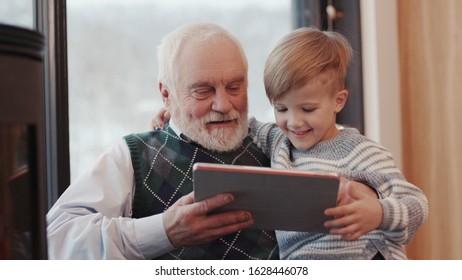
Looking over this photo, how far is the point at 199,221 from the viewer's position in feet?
5.22

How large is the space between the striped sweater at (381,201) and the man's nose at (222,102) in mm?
201

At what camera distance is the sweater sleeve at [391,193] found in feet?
5.06

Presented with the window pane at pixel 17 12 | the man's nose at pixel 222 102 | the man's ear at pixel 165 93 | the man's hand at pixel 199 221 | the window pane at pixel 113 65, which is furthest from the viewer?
the window pane at pixel 113 65

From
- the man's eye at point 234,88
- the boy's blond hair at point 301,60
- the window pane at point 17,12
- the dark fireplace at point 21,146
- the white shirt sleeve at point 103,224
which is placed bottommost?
the white shirt sleeve at point 103,224

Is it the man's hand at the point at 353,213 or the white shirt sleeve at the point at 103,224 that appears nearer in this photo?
the man's hand at the point at 353,213

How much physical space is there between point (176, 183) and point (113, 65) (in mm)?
805

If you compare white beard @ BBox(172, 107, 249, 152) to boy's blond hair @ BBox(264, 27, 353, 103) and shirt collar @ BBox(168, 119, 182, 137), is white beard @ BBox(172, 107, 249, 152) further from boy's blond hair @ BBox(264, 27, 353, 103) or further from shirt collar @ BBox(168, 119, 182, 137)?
boy's blond hair @ BBox(264, 27, 353, 103)

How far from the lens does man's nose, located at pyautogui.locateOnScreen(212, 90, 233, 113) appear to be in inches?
70.2

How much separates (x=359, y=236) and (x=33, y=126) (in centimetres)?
72

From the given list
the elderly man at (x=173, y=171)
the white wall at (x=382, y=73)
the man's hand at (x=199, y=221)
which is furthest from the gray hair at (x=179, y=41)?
the white wall at (x=382, y=73)

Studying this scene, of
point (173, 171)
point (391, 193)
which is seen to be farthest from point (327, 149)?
point (173, 171)

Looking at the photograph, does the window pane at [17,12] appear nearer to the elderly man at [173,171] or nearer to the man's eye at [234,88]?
the elderly man at [173,171]
